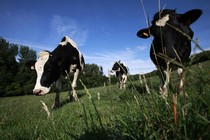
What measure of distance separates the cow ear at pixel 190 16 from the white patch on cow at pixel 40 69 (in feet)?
17.0

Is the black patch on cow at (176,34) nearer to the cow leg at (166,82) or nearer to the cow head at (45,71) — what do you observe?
the cow leg at (166,82)

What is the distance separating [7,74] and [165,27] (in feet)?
161

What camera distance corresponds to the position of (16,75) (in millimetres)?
48562

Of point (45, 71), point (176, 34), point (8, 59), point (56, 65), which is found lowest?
point (45, 71)

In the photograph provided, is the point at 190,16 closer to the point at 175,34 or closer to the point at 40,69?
the point at 175,34

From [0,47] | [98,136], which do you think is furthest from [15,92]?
[98,136]

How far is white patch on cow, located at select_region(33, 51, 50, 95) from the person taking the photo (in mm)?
6824

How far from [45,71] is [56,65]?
2.44 ft

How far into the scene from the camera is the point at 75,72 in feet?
30.7

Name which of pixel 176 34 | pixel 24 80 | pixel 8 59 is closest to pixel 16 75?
pixel 24 80

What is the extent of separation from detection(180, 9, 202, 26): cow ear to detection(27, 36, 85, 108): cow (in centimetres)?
470

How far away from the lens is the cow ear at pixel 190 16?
4867 millimetres

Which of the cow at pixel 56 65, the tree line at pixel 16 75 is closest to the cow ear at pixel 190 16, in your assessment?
the cow at pixel 56 65

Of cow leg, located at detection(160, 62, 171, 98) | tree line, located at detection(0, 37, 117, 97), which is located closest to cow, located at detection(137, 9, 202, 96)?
cow leg, located at detection(160, 62, 171, 98)
